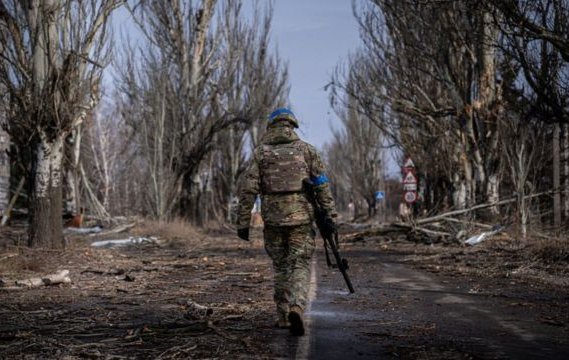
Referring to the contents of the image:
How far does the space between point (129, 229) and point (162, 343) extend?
18358 mm

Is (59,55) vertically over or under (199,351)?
over

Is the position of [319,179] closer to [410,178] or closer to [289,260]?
[289,260]

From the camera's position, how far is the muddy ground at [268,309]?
5090 millimetres

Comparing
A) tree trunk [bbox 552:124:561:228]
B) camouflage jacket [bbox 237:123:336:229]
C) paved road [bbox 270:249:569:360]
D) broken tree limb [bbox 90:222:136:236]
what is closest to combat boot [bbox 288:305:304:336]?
paved road [bbox 270:249:569:360]

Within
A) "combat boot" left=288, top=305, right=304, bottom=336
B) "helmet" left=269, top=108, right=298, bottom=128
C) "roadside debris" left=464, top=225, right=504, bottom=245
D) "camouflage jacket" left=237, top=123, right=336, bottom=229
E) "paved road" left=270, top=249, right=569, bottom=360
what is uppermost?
"helmet" left=269, top=108, right=298, bottom=128

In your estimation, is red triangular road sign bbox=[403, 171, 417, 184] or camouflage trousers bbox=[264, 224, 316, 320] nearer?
camouflage trousers bbox=[264, 224, 316, 320]

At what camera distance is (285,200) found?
6277 mm

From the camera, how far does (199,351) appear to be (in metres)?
4.95

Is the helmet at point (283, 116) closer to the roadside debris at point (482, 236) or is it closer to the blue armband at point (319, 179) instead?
the blue armband at point (319, 179)

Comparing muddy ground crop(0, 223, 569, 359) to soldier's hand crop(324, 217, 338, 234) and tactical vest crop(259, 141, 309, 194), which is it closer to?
soldier's hand crop(324, 217, 338, 234)

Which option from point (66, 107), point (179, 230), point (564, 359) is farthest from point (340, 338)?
point (179, 230)

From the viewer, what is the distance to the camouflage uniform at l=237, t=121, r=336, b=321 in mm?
6199

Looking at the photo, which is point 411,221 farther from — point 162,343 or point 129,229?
point 162,343

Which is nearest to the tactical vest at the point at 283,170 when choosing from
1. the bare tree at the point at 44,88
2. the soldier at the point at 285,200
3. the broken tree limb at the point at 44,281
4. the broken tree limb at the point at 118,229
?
the soldier at the point at 285,200
